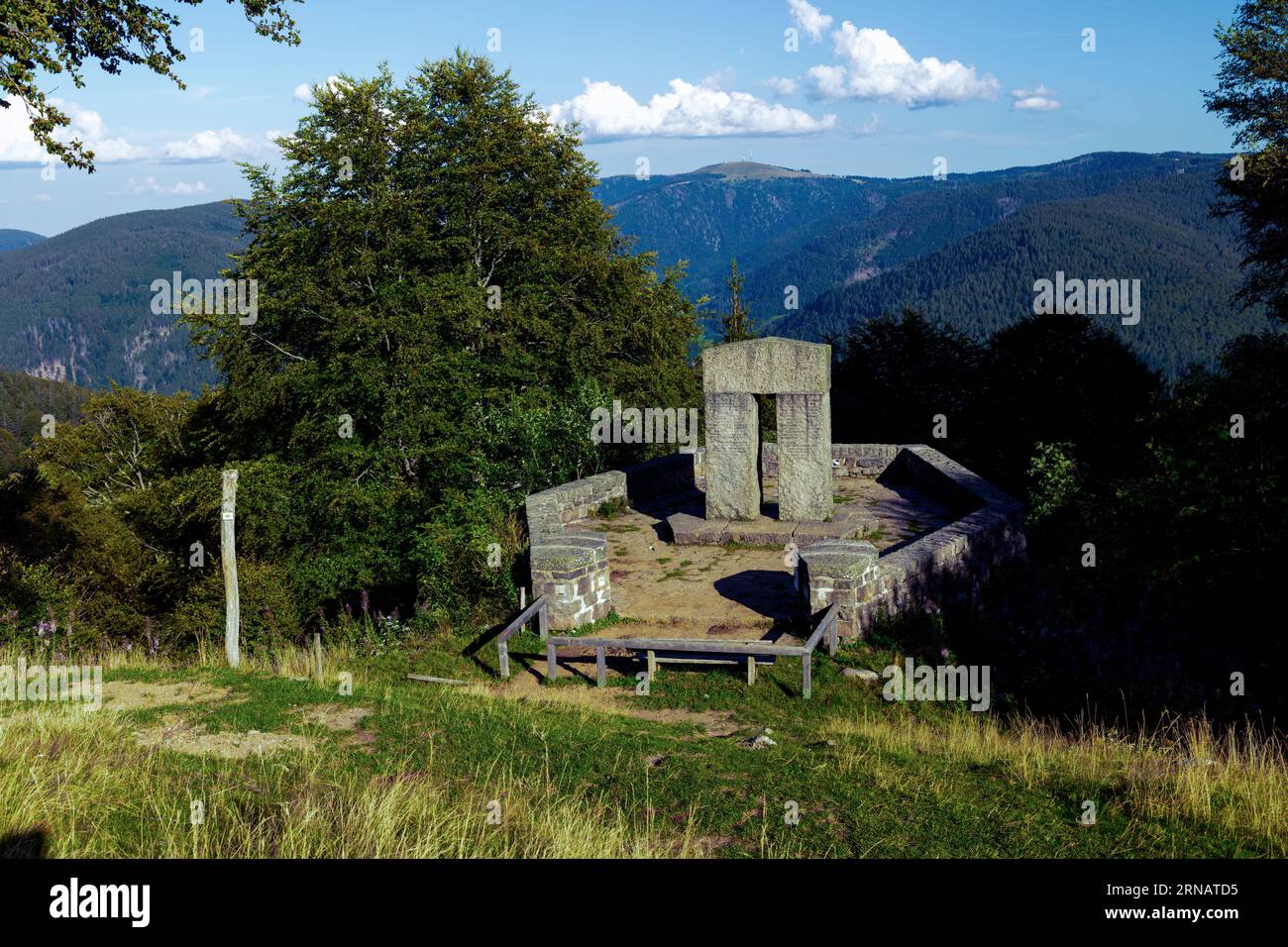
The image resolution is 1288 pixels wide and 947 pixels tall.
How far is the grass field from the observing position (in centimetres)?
600

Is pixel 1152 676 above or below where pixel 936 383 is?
below

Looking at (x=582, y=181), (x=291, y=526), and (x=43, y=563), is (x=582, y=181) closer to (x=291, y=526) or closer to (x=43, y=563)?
(x=291, y=526)

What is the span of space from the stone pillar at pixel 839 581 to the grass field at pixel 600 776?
0.61 m

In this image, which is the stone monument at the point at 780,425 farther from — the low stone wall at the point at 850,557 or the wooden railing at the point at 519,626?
the wooden railing at the point at 519,626

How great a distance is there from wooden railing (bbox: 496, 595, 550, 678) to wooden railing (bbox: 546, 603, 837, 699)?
54cm

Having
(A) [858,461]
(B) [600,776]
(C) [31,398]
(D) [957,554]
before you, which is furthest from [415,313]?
(C) [31,398]

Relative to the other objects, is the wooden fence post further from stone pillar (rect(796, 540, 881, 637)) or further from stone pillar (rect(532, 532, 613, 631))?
stone pillar (rect(796, 540, 881, 637))

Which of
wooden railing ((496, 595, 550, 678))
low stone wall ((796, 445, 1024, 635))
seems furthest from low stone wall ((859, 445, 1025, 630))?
wooden railing ((496, 595, 550, 678))

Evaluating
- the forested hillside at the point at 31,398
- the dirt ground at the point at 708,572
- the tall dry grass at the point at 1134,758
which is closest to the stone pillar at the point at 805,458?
the dirt ground at the point at 708,572

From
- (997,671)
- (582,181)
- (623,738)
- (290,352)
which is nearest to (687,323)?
(582,181)

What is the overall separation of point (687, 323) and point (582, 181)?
554cm

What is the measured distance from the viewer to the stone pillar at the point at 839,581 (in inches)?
458

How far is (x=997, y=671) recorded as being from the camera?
1157 centimetres

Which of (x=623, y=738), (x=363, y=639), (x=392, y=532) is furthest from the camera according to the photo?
(x=392, y=532)
